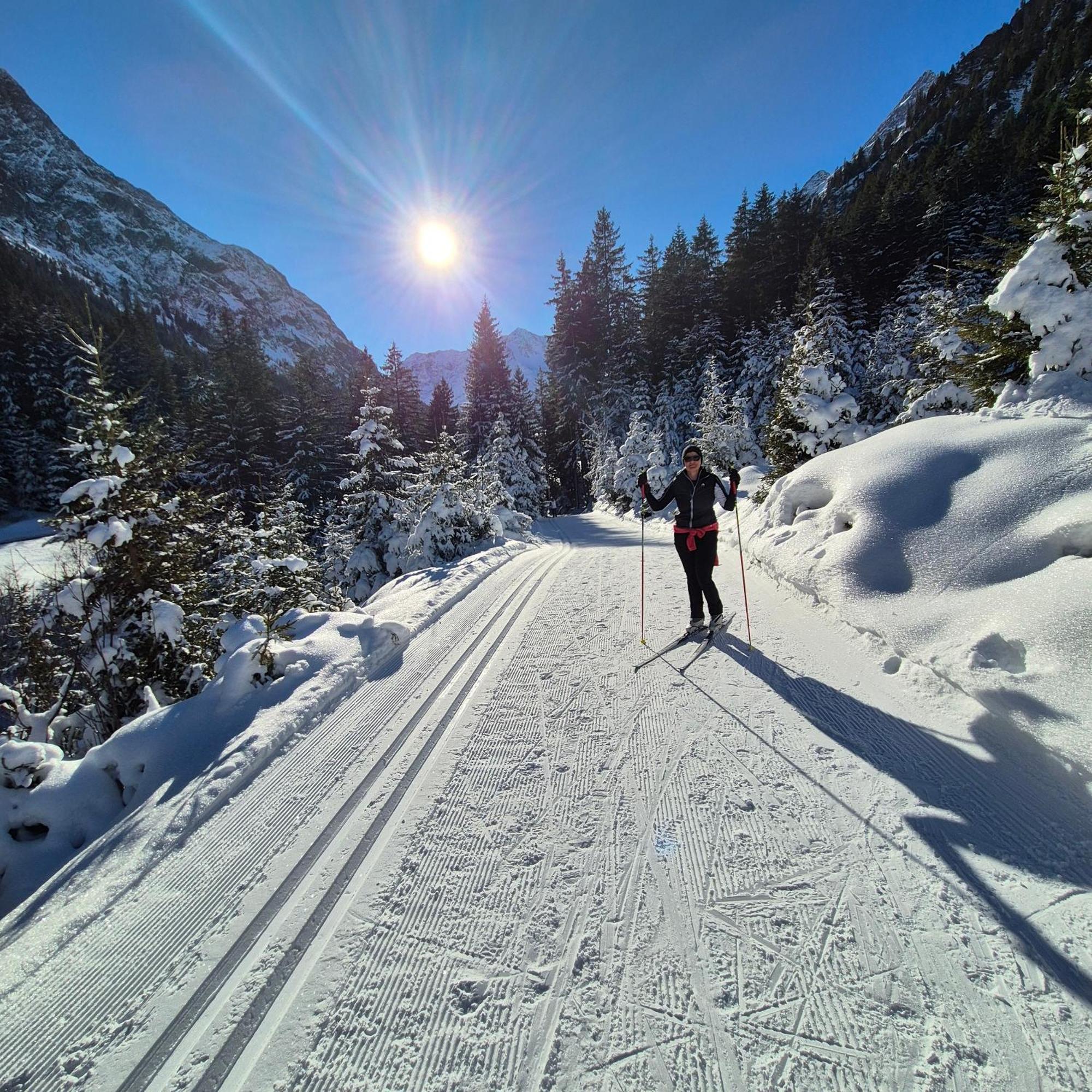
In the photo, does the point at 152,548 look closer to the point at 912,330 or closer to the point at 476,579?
the point at 476,579

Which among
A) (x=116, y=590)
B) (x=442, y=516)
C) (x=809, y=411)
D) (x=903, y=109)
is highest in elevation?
(x=903, y=109)

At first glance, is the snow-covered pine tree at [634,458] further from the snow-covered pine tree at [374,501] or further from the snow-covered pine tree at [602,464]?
the snow-covered pine tree at [374,501]

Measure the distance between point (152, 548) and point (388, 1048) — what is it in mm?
7246

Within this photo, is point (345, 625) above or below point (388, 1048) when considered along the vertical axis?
above

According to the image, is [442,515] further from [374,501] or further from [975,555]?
[975,555]

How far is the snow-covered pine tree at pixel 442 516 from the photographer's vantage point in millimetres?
13805

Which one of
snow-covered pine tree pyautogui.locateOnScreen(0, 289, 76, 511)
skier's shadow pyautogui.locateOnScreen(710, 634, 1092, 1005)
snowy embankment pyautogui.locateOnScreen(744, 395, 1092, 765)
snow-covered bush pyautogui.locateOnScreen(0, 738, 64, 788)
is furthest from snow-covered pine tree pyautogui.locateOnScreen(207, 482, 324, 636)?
snow-covered pine tree pyautogui.locateOnScreen(0, 289, 76, 511)

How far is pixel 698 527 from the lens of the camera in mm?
5277

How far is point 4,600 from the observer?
15.6 m

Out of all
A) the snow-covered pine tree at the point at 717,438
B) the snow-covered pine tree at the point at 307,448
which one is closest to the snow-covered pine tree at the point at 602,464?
the snow-covered pine tree at the point at 717,438

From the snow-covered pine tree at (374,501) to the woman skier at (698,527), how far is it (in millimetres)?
11111

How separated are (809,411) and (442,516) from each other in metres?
9.89

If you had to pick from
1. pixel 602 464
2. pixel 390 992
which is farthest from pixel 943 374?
pixel 602 464

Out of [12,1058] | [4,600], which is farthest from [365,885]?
[4,600]
